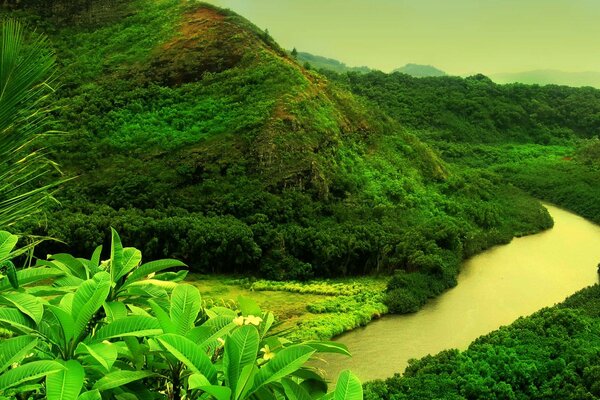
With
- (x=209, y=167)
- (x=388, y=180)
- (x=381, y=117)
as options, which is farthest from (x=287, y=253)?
(x=381, y=117)

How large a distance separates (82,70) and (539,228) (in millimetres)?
27666

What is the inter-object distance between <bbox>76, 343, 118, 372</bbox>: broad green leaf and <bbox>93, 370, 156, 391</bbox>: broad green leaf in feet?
0.14

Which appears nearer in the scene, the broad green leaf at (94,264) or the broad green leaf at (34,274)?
the broad green leaf at (34,274)

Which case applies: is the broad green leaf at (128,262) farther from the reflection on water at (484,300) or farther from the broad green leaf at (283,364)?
the reflection on water at (484,300)

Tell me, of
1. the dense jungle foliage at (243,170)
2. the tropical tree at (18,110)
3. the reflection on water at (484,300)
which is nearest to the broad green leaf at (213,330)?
the tropical tree at (18,110)

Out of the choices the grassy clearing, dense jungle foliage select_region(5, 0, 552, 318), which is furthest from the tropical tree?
dense jungle foliage select_region(5, 0, 552, 318)

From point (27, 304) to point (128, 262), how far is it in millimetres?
684

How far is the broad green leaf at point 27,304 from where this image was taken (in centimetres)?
269

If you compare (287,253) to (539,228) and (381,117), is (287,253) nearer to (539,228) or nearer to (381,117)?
(381,117)

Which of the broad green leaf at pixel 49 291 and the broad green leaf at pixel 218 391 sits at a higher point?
the broad green leaf at pixel 218 391

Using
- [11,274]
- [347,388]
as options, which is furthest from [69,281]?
[347,388]

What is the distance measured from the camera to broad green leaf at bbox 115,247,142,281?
128 inches

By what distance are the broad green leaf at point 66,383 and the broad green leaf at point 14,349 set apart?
0.18m

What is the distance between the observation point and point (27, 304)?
108 inches
